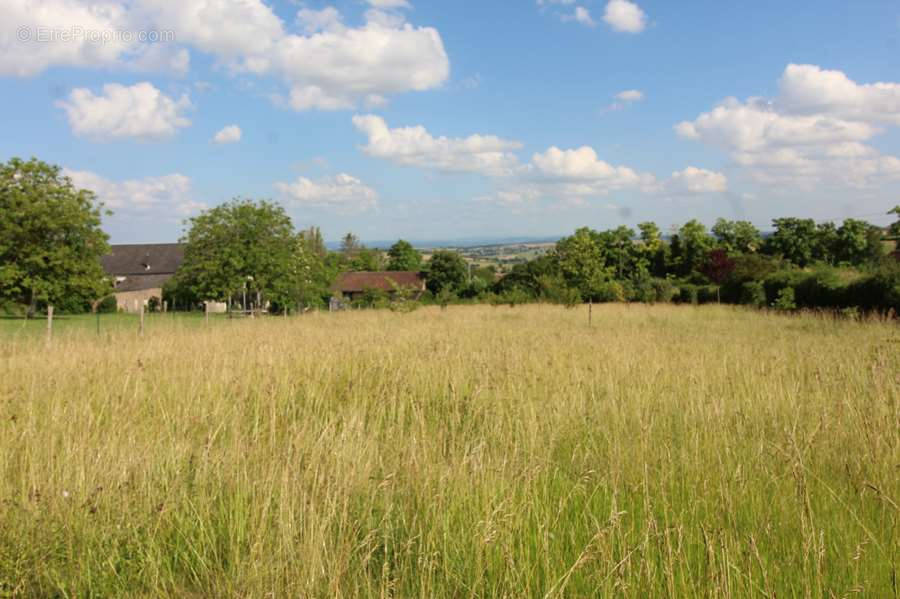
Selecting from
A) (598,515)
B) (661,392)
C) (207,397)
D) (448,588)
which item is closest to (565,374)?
(661,392)

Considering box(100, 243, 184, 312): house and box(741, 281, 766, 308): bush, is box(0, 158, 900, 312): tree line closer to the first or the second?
box(741, 281, 766, 308): bush

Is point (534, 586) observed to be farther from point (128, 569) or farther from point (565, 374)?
point (565, 374)

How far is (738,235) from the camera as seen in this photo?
43.5 meters

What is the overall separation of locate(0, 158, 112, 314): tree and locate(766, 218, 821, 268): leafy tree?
154ft

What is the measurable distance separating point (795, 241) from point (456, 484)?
48.0 meters

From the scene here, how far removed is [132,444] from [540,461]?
2679 millimetres

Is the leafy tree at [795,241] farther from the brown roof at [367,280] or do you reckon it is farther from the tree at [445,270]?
the brown roof at [367,280]

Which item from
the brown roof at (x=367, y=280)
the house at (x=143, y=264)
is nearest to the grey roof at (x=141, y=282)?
the house at (x=143, y=264)

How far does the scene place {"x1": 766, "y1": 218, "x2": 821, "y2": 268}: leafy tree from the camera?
42.7m

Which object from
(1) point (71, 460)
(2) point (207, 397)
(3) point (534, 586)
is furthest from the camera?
(2) point (207, 397)

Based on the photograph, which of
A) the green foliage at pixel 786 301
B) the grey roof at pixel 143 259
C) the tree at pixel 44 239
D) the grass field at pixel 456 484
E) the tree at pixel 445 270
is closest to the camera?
the grass field at pixel 456 484

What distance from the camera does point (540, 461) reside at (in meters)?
3.73

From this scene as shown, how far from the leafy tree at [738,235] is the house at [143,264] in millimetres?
61532

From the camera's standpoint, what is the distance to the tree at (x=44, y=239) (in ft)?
104
